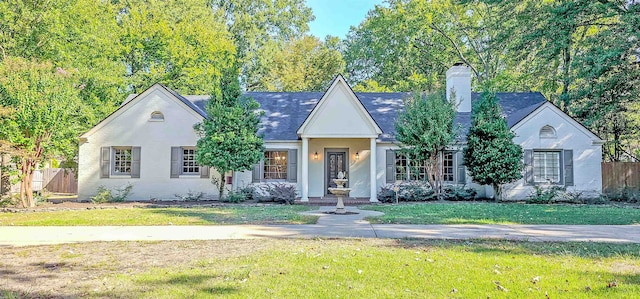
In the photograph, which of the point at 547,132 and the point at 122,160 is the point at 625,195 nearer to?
the point at 547,132

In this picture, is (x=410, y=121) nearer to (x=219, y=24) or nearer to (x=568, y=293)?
(x=568, y=293)

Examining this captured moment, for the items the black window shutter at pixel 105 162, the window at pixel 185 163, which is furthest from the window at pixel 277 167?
the black window shutter at pixel 105 162

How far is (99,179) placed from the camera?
15609 mm

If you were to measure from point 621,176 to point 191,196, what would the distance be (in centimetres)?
1811

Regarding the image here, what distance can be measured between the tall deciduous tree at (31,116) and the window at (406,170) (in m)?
12.5

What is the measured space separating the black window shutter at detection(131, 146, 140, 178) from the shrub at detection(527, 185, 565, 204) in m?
15.3

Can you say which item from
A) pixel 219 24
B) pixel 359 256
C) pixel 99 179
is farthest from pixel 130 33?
pixel 359 256

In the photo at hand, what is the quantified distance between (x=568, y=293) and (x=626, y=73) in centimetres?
1612

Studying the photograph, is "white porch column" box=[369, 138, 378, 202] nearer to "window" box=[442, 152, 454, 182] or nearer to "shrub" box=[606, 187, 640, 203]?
"window" box=[442, 152, 454, 182]

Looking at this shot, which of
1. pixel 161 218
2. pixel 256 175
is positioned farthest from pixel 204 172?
pixel 161 218

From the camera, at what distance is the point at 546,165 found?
15.9 meters

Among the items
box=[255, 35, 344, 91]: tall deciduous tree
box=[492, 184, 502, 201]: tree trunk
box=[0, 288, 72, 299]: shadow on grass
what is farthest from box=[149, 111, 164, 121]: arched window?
box=[492, 184, 502, 201]: tree trunk

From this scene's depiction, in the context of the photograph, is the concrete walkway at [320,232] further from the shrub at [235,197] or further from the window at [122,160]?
the window at [122,160]

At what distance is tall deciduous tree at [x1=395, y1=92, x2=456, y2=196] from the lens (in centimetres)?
1410
